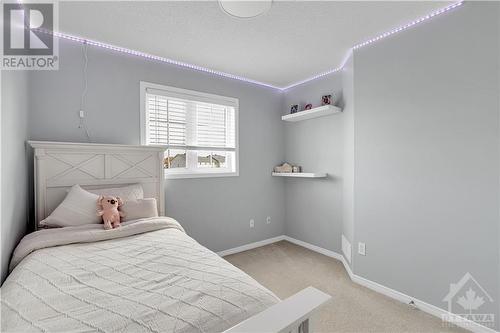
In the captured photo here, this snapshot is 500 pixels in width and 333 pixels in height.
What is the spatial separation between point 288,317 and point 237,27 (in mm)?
2216

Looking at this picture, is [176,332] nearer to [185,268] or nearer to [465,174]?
[185,268]

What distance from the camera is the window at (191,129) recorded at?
2.75m

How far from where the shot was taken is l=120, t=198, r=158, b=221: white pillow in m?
2.04

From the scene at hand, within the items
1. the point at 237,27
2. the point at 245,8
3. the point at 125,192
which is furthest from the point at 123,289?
the point at 237,27

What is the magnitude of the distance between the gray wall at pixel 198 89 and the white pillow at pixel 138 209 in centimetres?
63

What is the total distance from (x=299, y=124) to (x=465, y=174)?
85.4 inches

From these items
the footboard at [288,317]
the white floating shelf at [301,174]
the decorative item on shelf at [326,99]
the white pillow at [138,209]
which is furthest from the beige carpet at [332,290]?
the decorative item on shelf at [326,99]

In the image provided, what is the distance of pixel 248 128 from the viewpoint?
3488mm

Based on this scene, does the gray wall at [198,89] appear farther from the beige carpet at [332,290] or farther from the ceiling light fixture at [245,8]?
the ceiling light fixture at [245,8]

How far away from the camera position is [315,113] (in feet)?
10.3

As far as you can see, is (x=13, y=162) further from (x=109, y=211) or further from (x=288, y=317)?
(x=288, y=317)

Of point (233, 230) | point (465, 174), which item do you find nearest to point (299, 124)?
point (233, 230)

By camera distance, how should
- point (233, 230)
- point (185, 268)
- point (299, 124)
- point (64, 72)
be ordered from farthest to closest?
point (299, 124), point (233, 230), point (64, 72), point (185, 268)

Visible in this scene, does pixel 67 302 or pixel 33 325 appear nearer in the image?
pixel 33 325
